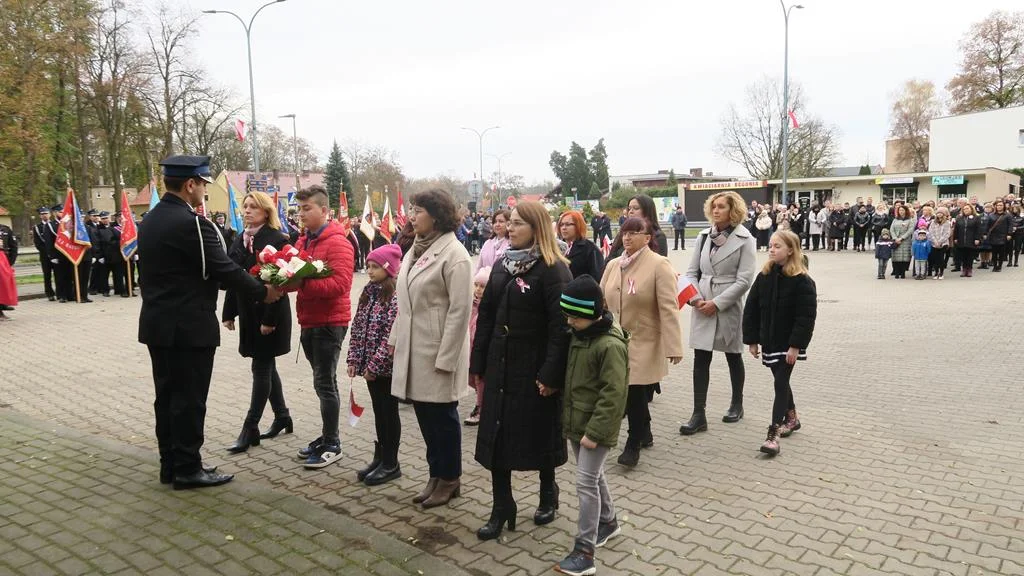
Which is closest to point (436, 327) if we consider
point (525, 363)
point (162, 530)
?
point (525, 363)


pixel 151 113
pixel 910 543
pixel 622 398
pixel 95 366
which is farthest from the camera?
pixel 151 113

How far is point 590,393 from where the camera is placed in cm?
364

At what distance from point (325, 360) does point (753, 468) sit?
3.19m

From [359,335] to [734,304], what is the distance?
10.6 ft

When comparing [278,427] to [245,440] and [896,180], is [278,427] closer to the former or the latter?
[245,440]

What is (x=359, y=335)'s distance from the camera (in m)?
4.88

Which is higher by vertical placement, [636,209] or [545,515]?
[636,209]

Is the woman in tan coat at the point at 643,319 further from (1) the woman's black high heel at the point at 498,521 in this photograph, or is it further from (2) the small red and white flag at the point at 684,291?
(1) the woman's black high heel at the point at 498,521

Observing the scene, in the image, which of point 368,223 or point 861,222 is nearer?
point 368,223

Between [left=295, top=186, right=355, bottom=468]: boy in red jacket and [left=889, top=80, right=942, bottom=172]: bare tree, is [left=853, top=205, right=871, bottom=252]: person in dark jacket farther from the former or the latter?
[left=889, top=80, right=942, bottom=172]: bare tree

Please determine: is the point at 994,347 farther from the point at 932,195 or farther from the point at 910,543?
the point at 932,195

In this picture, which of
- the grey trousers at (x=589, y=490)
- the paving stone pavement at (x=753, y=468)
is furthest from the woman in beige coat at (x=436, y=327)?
the grey trousers at (x=589, y=490)

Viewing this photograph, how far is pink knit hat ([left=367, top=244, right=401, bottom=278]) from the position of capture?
4.78m

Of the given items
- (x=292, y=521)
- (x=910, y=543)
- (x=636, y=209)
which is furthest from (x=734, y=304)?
(x=292, y=521)
